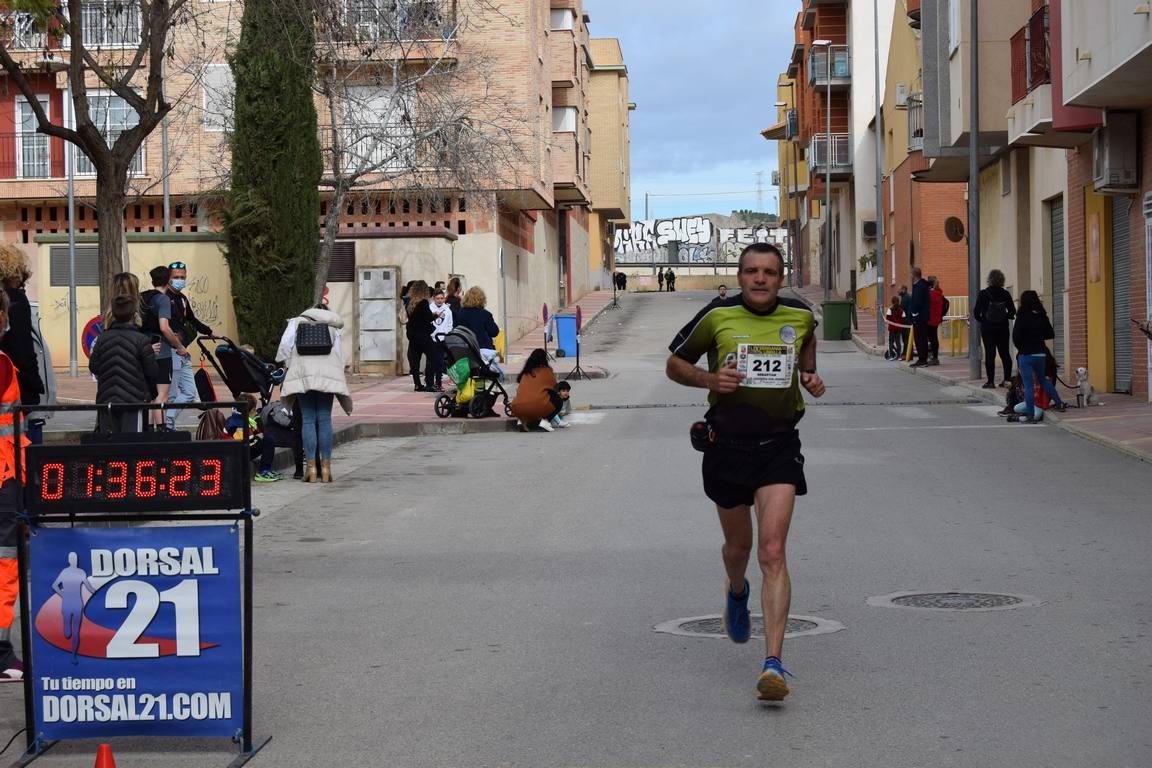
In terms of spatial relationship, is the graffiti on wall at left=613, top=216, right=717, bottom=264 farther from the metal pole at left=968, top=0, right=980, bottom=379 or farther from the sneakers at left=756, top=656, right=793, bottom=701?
the sneakers at left=756, top=656, right=793, bottom=701

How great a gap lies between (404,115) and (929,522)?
2128 centimetres

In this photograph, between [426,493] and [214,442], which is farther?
[426,493]

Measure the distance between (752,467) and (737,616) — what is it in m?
0.73

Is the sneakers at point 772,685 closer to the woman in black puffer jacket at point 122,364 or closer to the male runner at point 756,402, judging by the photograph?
the male runner at point 756,402

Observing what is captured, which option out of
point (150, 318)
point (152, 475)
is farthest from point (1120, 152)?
point (152, 475)

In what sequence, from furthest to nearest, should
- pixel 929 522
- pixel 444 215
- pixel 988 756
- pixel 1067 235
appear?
pixel 444 215 < pixel 1067 235 < pixel 929 522 < pixel 988 756

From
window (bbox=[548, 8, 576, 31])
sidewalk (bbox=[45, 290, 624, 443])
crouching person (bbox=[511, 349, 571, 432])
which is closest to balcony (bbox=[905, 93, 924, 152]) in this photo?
sidewalk (bbox=[45, 290, 624, 443])

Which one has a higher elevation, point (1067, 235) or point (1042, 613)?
point (1067, 235)

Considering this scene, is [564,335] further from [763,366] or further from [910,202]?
[763,366]

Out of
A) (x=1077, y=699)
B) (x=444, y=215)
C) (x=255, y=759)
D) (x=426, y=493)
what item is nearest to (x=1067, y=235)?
(x=426, y=493)

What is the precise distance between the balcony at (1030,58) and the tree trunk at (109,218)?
13554 millimetres

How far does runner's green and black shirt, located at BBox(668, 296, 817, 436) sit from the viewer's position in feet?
22.1

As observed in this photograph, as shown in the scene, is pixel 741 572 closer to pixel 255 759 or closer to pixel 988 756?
pixel 988 756

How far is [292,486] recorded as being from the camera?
1505 cm
